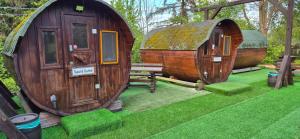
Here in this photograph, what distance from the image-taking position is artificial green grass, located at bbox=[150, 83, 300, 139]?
316 centimetres

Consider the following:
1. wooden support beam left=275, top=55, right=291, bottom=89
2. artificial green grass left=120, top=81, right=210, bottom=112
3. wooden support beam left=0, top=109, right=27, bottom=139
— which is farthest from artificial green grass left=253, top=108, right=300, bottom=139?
wooden support beam left=0, top=109, right=27, bottom=139

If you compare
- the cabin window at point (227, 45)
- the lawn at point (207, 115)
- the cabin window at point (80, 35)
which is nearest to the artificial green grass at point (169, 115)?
the lawn at point (207, 115)

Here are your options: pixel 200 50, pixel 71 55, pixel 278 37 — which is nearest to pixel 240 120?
pixel 200 50

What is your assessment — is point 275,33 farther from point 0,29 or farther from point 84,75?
point 0,29

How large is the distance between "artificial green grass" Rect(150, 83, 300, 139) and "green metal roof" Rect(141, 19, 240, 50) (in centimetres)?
236

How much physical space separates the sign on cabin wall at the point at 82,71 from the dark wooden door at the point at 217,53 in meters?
4.24

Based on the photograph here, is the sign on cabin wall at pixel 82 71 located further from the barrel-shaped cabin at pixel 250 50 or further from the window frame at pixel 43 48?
the barrel-shaped cabin at pixel 250 50

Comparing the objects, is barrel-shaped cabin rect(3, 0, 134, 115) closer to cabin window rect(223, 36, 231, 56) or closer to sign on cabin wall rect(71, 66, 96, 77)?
sign on cabin wall rect(71, 66, 96, 77)

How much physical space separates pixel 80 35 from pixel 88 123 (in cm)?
168

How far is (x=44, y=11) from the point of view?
3336mm

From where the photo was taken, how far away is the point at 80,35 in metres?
3.77

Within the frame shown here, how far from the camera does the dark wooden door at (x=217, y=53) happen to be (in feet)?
21.6

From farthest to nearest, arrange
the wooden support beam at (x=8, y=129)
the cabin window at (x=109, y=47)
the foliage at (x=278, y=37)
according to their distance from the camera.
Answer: the foliage at (x=278, y=37) < the cabin window at (x=109, y=47) < the wooden support beam at (x=8, y=129)

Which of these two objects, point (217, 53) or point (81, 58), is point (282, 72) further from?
point (81, 58)
